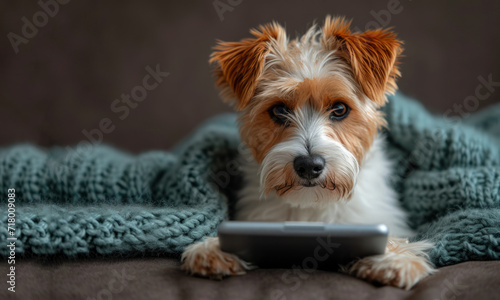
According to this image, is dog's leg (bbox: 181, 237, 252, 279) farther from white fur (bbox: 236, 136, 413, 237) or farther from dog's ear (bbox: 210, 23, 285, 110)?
dog's ear (bbox: 210, 23, 285, 110)

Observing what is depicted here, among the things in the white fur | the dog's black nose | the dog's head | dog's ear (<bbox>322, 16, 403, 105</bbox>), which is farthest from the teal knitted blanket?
dog's ear (<bbox>322, 16, 403, 105</bbox>)

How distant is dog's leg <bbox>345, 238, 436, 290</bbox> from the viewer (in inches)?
58.2

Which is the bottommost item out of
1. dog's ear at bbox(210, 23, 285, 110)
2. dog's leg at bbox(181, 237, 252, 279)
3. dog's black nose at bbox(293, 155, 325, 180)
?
dog's leg at bbox(181, 237, 252, 279)

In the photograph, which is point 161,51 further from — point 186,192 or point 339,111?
point 339,111

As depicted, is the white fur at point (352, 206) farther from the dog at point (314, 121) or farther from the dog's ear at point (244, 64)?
the dog's ear at point (244, 64)

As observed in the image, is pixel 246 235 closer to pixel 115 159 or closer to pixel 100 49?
pixel 115 159

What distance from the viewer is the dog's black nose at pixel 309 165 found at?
1.74m

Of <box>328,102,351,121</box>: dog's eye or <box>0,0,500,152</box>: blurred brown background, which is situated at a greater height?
<box>0,0,500,152</box>: blurred brown background

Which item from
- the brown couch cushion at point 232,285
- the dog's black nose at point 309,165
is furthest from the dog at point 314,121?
the brown couch cushion at point 232,285

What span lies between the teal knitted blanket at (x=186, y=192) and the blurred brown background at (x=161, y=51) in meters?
0.65

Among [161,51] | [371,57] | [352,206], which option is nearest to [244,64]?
[371,57]

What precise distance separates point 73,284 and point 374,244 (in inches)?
40.5

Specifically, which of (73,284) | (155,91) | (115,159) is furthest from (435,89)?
(73,284)

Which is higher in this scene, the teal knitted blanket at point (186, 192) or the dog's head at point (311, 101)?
the dog's head at point (311, 101)
